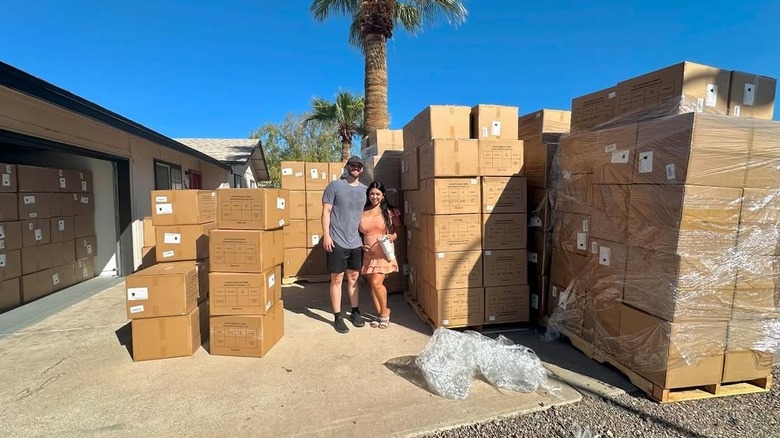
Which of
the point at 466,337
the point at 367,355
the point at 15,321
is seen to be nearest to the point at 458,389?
the point at 466,337

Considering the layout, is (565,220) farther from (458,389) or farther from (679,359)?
(458,389)

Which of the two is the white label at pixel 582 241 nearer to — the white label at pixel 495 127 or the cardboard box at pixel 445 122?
the white label at pixel 495 127

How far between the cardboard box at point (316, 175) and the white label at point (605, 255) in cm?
437

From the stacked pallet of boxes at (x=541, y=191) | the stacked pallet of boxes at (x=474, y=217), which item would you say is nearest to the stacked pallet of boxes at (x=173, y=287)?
the stacked pallet of boxes at (x=474, y=217)

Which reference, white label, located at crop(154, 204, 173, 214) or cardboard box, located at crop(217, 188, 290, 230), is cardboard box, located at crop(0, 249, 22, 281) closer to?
white label, located at crop(154, 204, 173, 214)

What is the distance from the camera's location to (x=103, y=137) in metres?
5.48

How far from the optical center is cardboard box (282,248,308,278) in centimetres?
608

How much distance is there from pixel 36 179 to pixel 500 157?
5933 mm

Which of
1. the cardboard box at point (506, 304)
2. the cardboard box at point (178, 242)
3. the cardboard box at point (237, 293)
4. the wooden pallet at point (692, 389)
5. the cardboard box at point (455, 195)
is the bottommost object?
the wooden pallet at point (692, 389)

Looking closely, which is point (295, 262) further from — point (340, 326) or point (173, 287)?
point (173, 287)

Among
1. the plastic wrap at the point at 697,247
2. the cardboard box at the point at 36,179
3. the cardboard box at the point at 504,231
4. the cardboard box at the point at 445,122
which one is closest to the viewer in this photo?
the plastic wrap at the point at 697,247

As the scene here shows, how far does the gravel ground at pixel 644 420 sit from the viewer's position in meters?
2.12

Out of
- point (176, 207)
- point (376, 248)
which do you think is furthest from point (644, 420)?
point (176, 207)

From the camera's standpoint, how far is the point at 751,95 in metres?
2.73
